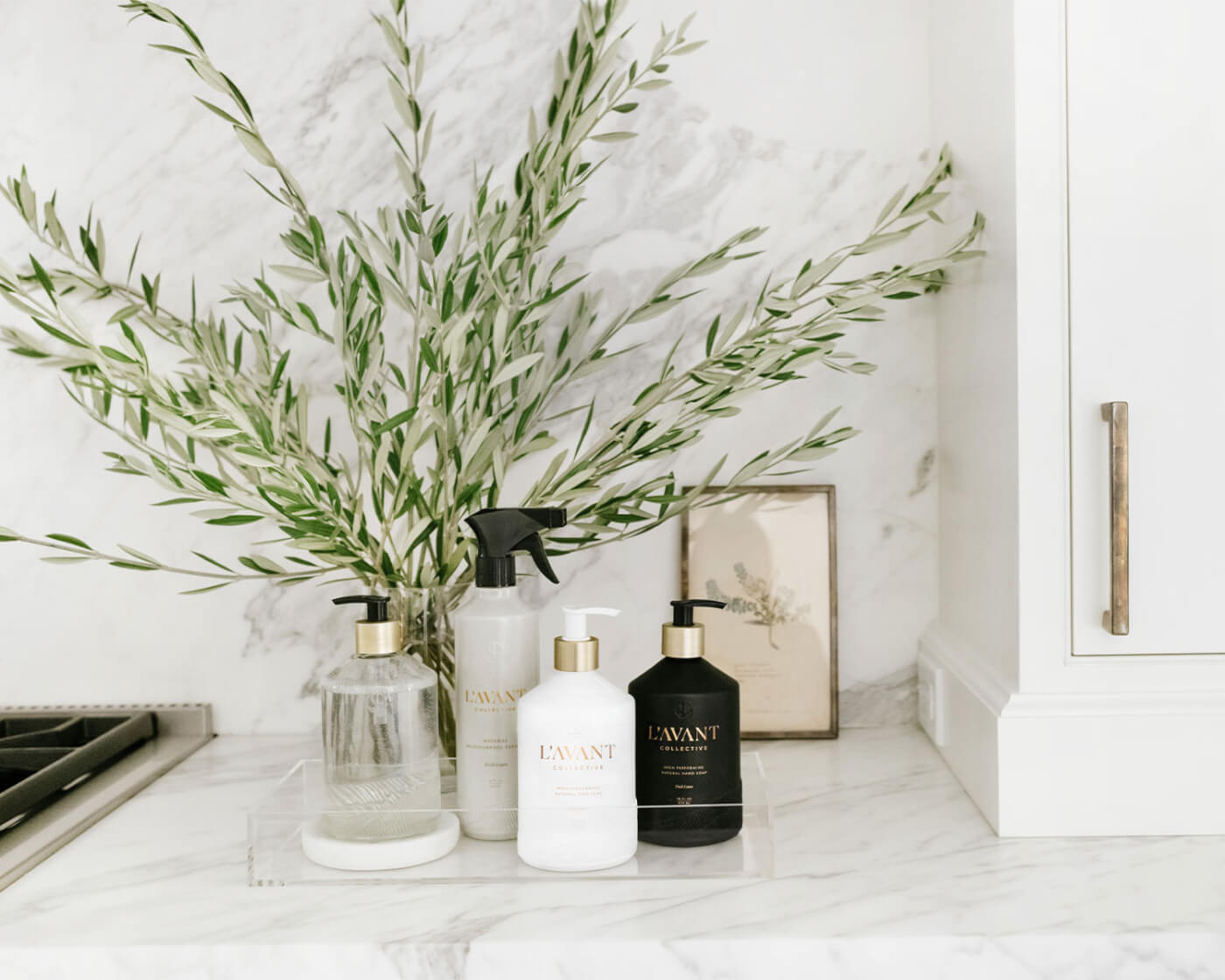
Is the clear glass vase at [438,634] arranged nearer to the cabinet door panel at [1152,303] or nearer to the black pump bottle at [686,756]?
the black pump bottle at [686,756]

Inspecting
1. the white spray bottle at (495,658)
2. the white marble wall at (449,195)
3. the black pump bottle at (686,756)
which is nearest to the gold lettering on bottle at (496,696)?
the white spray bottle at (495,658)

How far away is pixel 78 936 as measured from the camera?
718 mm

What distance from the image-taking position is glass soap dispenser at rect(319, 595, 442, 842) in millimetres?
825

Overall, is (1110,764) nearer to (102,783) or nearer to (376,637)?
(376,637)

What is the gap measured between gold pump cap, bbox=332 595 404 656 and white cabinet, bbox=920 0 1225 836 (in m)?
0.52

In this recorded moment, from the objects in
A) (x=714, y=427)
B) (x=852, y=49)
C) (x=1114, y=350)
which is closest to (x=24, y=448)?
(x=714, y=427)

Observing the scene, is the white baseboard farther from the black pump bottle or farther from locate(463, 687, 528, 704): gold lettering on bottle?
locate(463, 687, 528, 704): gold lettering on bottle

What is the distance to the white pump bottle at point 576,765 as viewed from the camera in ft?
2.59

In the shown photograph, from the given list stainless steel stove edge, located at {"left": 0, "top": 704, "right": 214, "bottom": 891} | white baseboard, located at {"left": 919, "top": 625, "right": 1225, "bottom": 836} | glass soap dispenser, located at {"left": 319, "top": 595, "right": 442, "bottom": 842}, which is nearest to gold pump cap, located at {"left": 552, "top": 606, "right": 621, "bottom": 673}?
glass soap dispenser, located at {"left": 319, "top": 595, "right": 442, "bottom": 842}

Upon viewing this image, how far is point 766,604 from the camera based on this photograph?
3.82 feet

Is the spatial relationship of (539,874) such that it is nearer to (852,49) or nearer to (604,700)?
(604,700)

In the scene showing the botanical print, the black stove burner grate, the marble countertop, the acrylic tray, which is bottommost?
the marble countertop

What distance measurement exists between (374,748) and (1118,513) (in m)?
0.65

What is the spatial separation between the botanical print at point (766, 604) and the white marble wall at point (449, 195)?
0.24 ft
